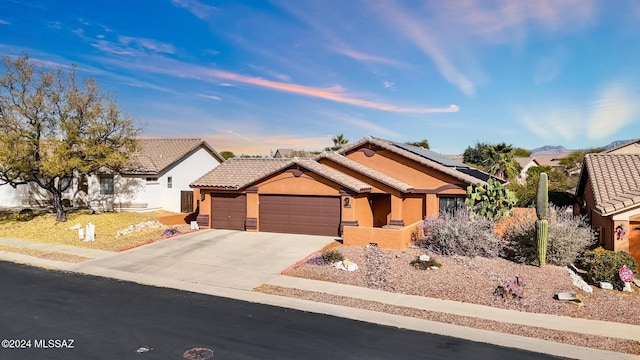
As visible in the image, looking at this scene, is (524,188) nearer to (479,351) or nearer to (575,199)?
(575,199)

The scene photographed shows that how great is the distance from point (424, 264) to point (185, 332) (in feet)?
30.5

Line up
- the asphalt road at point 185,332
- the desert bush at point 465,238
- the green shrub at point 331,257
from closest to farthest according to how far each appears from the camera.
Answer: the asphalt road at point 185,332 < the green shrub at point 331,257 < the desert bush at point 465,238

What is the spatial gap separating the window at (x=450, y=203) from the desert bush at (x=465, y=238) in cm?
482

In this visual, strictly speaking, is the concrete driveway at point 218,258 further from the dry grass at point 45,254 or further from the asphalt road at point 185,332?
the asphalt road at point 185,332

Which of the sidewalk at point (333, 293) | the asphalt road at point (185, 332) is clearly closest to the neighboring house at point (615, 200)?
the sidewalk at point (333, 293)

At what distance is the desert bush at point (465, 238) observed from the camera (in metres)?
17.8

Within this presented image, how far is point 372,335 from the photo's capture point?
414 inches

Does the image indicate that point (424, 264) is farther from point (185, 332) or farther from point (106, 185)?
point (106, 185)

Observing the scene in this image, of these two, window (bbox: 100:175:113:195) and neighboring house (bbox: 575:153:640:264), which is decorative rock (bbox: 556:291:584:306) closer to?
neighboring house (bbox: 575:153:640:264)

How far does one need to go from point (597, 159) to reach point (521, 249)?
27.9ft

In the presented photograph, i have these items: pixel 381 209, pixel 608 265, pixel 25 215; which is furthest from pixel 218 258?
pixel 25 215

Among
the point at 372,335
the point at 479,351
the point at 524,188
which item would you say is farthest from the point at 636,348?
the point at 524,188

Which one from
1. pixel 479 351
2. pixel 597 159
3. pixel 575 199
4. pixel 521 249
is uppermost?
pixel 597 159

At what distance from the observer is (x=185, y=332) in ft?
34.0
